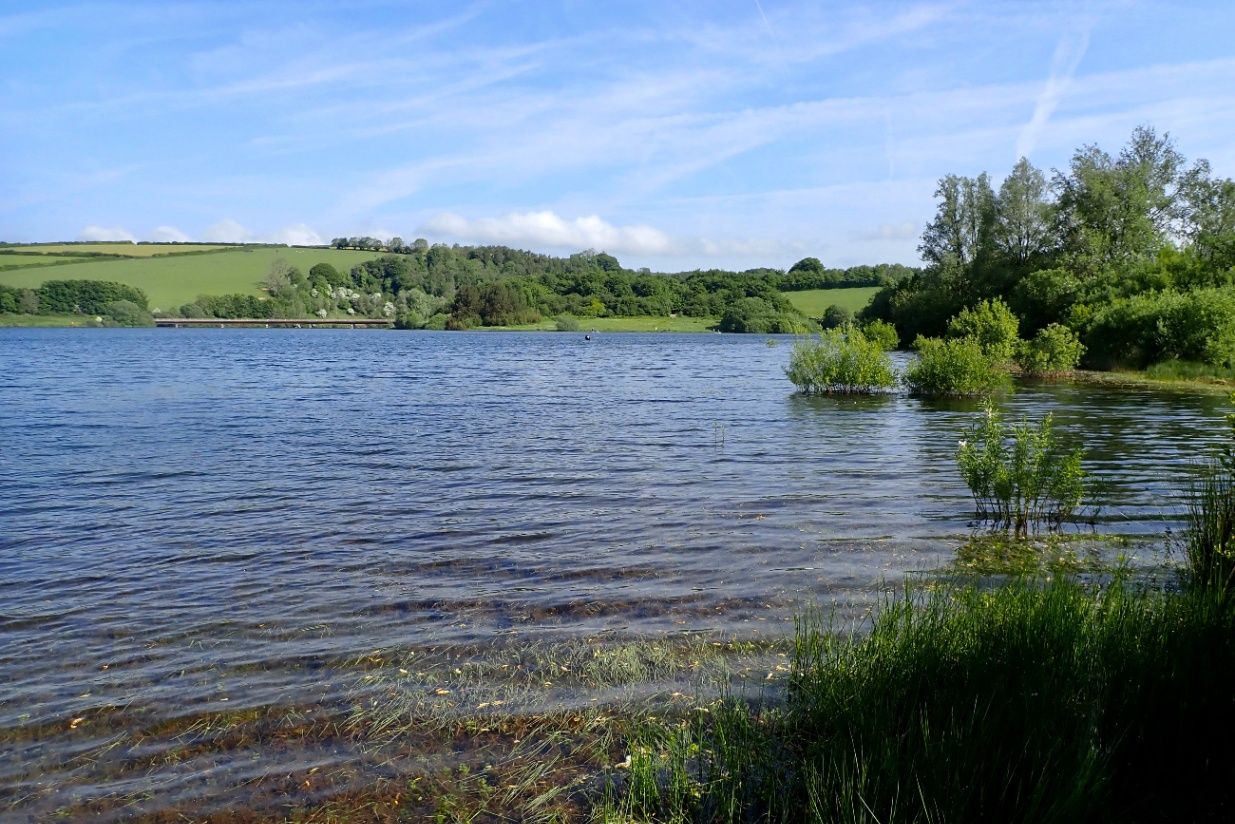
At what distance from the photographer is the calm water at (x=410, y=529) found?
847 cm

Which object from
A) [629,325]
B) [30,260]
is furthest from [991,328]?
[30,260]

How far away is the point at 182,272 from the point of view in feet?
512

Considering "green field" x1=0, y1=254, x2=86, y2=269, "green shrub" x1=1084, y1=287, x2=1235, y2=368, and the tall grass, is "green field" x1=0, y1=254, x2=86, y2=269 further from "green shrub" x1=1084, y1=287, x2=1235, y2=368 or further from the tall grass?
the tall grass

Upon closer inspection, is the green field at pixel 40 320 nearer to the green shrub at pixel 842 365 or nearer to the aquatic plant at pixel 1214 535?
the green shrub at pixel 842 365

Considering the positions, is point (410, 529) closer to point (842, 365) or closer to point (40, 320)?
point (842, 365)

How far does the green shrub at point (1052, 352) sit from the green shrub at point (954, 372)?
10680 mm

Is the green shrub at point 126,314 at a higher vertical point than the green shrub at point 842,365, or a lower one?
higher

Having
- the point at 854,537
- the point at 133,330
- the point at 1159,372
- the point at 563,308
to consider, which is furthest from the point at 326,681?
the point at 563,308

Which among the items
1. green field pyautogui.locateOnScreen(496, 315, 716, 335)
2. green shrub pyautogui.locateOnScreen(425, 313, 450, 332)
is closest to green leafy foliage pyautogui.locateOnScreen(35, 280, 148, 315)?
green shrub pyautogui.locateOnScreen(425, 313, 450, 332)

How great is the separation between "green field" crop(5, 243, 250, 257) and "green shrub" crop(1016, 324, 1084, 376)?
162 meters

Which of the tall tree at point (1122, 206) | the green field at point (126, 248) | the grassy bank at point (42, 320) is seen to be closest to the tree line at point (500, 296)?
the grassy bank at point (42, 320)

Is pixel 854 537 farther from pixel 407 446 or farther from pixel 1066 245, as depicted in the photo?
pixel 1066 245

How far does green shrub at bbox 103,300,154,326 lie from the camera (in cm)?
13475

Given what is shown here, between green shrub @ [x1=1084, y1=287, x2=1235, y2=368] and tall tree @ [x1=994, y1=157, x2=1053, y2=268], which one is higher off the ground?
tall tree @ [x1=994, y1=157, x2=1053, y2=268]
